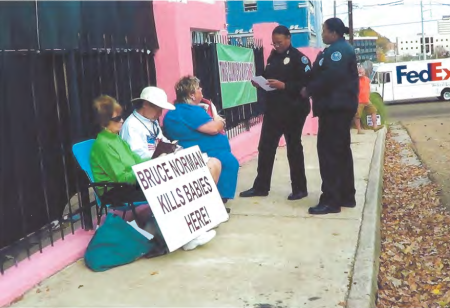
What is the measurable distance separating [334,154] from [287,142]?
2.51 ft

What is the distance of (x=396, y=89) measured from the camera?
2789 centimetres

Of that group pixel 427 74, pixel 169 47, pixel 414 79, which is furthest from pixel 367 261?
pixel 427 74

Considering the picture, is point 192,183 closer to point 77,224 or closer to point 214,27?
point 77,224

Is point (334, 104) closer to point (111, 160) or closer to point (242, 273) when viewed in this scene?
point (242, 273)

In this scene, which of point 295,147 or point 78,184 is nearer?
point 78,184

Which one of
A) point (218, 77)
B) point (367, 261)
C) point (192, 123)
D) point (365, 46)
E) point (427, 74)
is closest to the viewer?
point (367, 261)

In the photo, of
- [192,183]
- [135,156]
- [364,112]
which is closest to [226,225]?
[192,183]

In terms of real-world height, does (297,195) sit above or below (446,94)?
above

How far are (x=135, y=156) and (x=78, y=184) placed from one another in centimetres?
53

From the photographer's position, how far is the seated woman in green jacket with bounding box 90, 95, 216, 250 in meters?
4.45

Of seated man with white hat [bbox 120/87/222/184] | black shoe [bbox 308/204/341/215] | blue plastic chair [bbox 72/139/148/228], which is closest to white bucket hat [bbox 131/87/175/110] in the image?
seated man with white hat [bbox 120/87/222/184]

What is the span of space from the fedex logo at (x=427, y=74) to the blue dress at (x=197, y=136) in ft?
78.0

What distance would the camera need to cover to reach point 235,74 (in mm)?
8867

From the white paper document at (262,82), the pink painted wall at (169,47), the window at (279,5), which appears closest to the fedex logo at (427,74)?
the window at (279,5)
